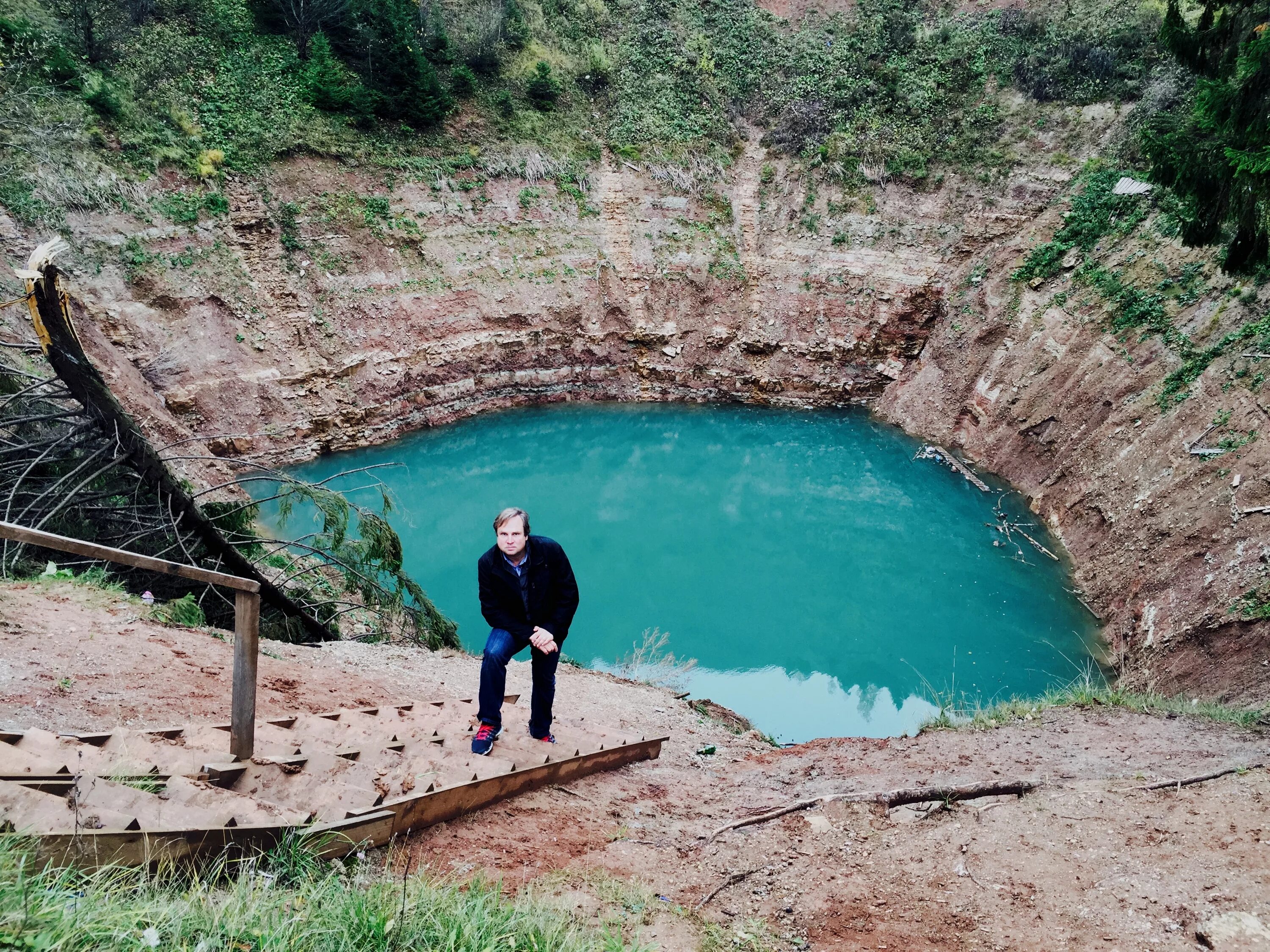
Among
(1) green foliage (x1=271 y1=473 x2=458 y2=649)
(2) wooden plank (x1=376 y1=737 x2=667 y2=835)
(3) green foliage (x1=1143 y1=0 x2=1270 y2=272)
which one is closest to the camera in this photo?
(2) wooden plank (x1=376 y1=737 x2=667 y2=835)

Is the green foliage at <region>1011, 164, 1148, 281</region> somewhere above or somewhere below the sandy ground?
above

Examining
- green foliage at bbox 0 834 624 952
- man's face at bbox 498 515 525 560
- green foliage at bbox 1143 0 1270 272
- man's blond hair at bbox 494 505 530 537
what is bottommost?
green foliage at bbox 0 834 624 952

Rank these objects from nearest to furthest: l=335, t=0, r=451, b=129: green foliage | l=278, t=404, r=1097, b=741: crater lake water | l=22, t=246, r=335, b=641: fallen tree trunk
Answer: l=22, t=246, r=335, b=641: fallen tree trunk
l=278, t=404, r=1097, b=741: crater lake water
l=335, t=0, r=451, b=129: green foliage

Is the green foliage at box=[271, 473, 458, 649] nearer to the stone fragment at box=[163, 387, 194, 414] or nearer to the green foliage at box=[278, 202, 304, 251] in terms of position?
the stone fragment at box=[163, 387, 194, 414]

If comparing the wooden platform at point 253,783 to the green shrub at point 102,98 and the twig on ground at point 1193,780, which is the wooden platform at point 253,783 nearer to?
the twig on ground at point 1193,780

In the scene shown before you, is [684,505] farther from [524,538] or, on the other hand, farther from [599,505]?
[524,538]

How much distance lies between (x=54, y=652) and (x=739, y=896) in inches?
173

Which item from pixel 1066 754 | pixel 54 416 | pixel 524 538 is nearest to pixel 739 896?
pixel 524 538

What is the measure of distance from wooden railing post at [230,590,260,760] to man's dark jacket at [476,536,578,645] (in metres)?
1.20

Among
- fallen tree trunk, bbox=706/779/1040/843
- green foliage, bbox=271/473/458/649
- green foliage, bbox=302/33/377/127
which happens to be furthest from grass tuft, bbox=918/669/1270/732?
green foliage, bbox=302/33/377/127

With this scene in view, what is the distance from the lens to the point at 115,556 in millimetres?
2811

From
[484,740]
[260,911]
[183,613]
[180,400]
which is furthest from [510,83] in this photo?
[260,911]

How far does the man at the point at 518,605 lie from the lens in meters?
4.27

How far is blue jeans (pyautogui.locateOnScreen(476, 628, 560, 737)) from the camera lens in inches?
172
